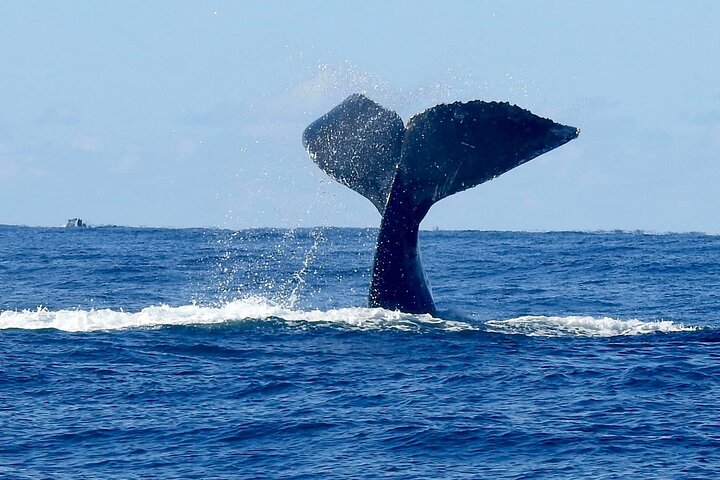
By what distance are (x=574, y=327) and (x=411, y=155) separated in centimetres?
343

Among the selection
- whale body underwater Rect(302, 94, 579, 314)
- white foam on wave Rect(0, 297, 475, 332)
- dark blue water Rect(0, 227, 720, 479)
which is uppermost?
whale body underwater Rect(302, 94, 579, 314)

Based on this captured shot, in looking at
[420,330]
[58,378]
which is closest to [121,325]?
[58,378]

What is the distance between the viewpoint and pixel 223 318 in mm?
14828

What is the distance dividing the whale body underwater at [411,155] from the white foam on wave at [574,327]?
114 cm

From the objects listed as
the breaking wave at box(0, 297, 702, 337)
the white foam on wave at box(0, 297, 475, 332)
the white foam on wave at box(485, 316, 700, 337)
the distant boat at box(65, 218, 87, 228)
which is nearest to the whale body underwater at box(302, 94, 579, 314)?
the white foam on wave at box(0, 297, 475, 332)

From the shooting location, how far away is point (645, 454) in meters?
8.92

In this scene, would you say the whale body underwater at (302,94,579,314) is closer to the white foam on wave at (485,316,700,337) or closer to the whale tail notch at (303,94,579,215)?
the whale tail notch at (303,94,579,215)

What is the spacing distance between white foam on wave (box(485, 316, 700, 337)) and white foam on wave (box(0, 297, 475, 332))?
2.24ft

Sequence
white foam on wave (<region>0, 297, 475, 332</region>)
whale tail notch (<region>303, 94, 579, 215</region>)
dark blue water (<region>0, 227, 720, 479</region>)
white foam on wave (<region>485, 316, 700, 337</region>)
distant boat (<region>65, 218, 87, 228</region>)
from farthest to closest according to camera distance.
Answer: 1. distant boat (<region>65, 218, 87, 228</region>)
2. white foam on wave (<region>485, 316, 700, 337</region>)
3. white foam on wave (<region>0, 297, 475, 332</region>)
4. whale tail notch (<region>303, 94, 579, 215</region>)
5. dark blue water (<region>0, 227, 720, 479</region>)

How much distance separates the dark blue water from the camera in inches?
351

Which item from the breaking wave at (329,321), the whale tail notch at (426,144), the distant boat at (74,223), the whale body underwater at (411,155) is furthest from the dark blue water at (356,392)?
the distant boat at (74,223)

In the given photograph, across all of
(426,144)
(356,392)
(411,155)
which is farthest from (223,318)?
(356,392)

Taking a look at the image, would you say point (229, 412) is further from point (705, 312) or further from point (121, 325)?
point (705, 312)

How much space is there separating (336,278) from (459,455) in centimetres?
1532
